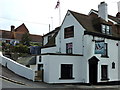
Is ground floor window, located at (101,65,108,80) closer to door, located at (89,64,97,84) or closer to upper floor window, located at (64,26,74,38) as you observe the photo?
door, located at (89,64,97,84)

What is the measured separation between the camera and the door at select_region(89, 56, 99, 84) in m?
21.2

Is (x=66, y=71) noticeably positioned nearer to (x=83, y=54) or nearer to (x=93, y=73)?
(x=83, y=54)

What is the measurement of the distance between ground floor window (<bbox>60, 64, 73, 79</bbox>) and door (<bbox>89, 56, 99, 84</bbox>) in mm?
2470

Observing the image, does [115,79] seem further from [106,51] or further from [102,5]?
[102,5]

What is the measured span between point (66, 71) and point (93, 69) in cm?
367

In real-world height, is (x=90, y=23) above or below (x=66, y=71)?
above

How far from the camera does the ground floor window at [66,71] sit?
19.9 meters

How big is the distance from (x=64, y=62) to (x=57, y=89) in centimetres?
461

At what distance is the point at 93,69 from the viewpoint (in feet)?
70.9

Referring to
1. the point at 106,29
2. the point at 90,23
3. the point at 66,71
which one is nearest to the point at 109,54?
the point at 106,29

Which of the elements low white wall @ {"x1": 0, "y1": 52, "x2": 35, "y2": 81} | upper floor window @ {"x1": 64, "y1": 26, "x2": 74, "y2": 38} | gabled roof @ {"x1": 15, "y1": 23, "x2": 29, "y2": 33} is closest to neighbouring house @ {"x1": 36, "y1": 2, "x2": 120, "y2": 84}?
upper floor window @ {"x1": 64, "y1": 26, "x2": 74, "y2": 38}

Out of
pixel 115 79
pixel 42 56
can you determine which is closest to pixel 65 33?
pixel 42 56

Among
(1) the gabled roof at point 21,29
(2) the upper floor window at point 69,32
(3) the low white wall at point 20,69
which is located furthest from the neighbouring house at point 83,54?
(1) the gabled roof at point 21,29

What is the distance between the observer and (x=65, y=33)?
79.6 ft
